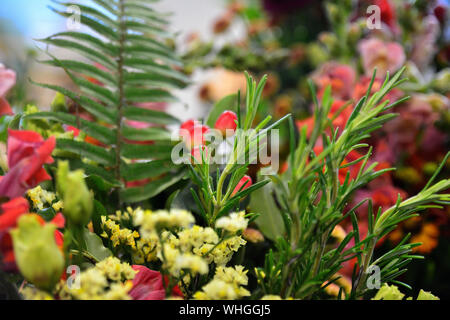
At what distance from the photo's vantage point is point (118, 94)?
1.17 ft

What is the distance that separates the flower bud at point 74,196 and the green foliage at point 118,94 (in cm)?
11

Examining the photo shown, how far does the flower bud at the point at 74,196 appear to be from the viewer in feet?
0.63

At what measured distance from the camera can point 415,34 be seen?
0.61 m

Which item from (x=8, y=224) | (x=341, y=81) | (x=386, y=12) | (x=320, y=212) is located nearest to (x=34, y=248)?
(x=8, y=224)

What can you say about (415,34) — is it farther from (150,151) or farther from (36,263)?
(36,263)

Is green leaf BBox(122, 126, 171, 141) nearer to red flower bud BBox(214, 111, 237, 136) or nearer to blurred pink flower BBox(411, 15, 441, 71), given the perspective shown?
red flower bud BBox(214, 111, 237, 136)

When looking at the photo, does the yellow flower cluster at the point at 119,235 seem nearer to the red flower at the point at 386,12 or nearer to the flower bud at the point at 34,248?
the flower bud at the point at 34,248

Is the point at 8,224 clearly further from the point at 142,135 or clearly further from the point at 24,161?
the point at 142,135

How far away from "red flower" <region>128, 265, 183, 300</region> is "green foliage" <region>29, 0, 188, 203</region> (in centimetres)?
9

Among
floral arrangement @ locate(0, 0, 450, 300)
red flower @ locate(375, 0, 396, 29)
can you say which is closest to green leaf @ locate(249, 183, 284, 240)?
floral arrangement @ locate(0, 0, 450, 300)

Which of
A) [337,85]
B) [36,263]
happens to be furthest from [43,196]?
[337,85]

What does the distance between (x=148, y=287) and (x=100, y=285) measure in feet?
0.15

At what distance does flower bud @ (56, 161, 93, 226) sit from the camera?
0.19 m

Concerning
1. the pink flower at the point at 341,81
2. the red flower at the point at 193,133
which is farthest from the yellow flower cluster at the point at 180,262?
the pink flower at the point at 341,81
